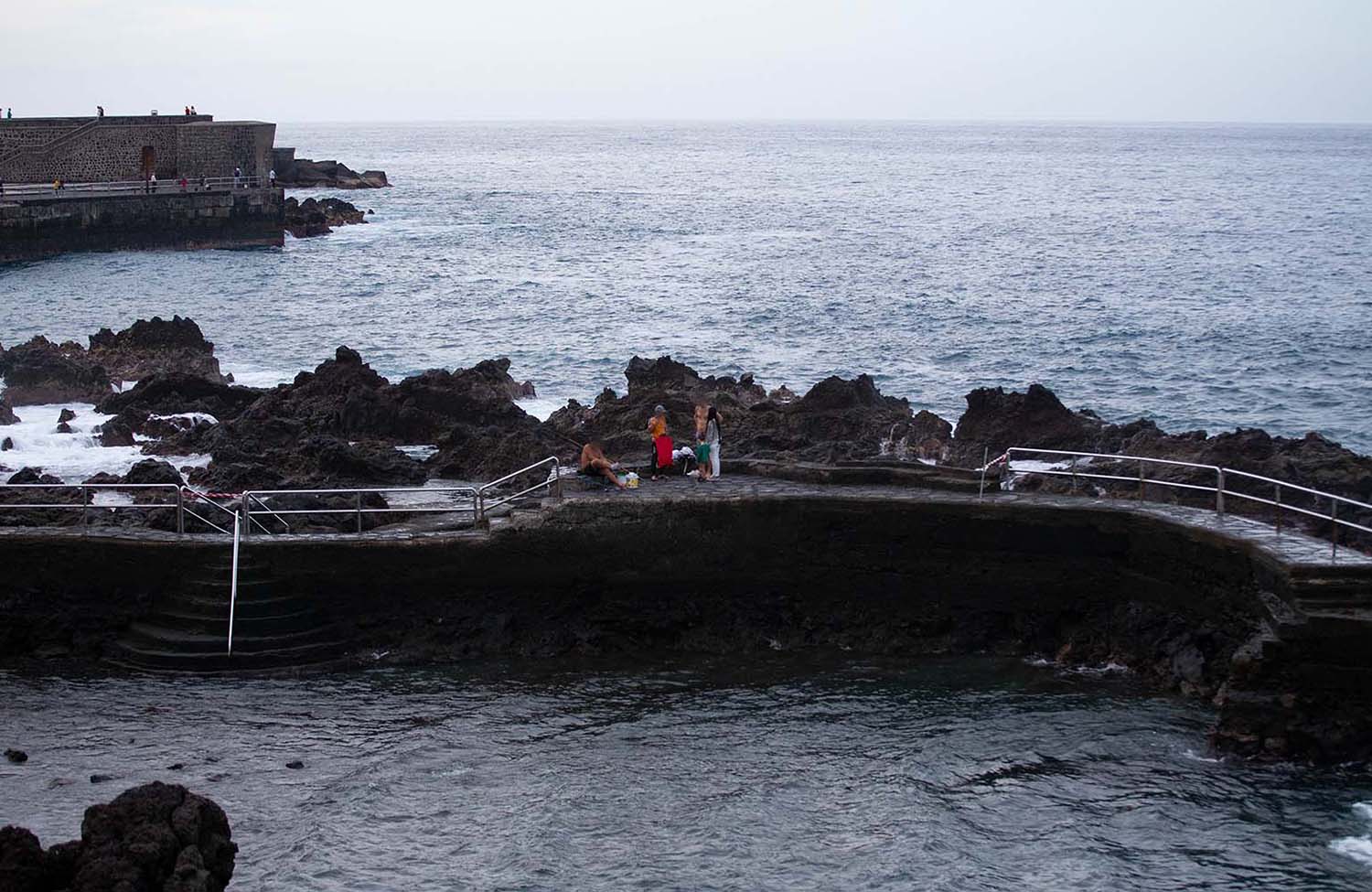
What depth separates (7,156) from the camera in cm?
6256

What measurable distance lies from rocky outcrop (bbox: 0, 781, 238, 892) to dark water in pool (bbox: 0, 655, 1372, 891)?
156 cm

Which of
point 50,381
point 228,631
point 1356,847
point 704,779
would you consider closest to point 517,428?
point 228,631

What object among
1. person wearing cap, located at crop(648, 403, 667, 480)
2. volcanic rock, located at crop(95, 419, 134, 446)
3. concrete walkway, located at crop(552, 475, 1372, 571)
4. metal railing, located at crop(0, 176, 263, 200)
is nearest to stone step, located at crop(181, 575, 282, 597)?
concrete walkway, located at crop(552, 475, 1372, 571)

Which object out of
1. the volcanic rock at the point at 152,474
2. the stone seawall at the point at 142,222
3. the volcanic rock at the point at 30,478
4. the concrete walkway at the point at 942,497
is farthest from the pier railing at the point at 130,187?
the concrete walkway at the point at 942,497

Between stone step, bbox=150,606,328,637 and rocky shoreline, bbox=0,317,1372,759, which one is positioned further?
stone step, bbox=150,606,328,637

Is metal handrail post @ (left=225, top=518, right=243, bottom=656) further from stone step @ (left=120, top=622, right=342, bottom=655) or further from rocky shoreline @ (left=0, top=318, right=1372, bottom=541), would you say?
rocky shoreline @ (left=0, top=318, right=1372, bottom=541)

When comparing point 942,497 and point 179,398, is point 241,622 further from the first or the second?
point 179,398

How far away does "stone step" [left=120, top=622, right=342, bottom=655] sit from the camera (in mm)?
15578

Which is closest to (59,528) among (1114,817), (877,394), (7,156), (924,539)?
(924,539)

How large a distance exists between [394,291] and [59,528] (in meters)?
41.3

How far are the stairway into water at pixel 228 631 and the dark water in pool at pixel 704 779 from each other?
0.39 metres

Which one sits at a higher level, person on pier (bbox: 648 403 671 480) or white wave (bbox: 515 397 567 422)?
person on pier (bbox: 648 403 671 480)

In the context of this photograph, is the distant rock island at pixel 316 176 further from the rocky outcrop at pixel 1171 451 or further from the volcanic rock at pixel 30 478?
the rocky outcrop at pixel 1171 451

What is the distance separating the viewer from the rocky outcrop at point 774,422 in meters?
25.6
